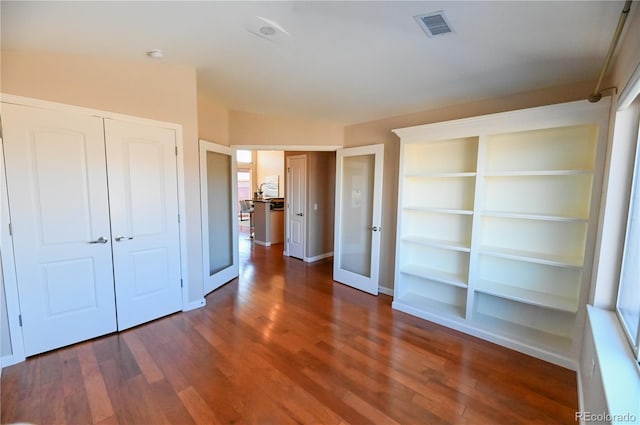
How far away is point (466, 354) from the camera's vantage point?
8.47 ft

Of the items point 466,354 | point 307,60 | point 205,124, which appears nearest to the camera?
point 307,60

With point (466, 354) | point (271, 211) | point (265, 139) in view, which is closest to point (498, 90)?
point (466, 354)

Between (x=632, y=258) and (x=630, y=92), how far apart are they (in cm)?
98

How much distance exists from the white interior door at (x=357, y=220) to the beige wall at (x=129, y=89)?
6.69 feet

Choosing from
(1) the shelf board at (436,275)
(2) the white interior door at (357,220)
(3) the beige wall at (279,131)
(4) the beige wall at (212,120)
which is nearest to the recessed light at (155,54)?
(4) the beige wall at (212,120)

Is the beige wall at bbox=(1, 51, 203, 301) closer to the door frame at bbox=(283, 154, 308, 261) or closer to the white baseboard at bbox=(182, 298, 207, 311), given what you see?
the white baseboard at bbox=(182, 298, 207, 311)

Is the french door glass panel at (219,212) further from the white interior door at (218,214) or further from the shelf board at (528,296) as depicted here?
the shelf board at (528,296)

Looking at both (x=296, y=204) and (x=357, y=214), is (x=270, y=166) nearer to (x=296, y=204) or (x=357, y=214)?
(x=296, y=204)

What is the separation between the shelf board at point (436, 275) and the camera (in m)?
3.09

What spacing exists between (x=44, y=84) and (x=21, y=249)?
53.8 inches

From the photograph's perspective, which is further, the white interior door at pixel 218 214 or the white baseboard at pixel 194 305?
the white interior door at pixel 218 214

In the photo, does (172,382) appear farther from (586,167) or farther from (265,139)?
(586,167)

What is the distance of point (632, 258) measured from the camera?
169 cm

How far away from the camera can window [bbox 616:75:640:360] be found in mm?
1508
